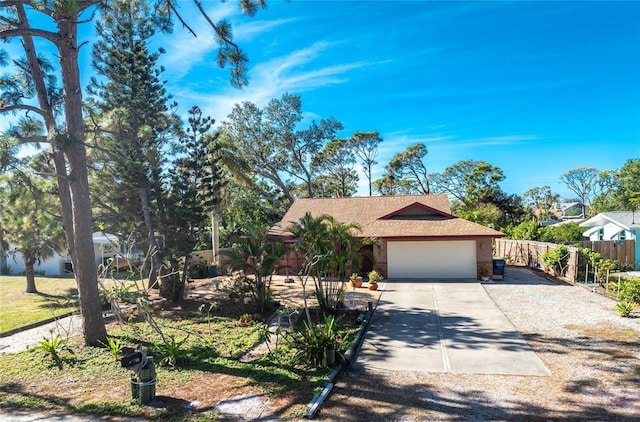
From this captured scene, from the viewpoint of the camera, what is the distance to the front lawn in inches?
494

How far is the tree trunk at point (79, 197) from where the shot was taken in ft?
30.4

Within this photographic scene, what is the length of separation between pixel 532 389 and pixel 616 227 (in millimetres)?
23980

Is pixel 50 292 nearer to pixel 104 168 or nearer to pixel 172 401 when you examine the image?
pixel 104 168

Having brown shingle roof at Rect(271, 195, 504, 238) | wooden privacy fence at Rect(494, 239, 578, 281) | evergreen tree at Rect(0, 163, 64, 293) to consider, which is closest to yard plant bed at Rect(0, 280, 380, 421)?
evergreen tree at Rect(0, 163, 64, 293)

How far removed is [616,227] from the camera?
24.9m

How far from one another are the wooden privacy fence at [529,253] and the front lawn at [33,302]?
18784 mm

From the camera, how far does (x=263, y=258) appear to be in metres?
12.6

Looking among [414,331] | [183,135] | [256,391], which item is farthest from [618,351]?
[183,135]

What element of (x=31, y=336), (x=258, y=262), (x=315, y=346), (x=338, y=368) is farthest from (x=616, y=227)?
(x=31, y=336)

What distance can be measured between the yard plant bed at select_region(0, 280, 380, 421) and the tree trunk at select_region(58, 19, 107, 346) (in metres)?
0.76

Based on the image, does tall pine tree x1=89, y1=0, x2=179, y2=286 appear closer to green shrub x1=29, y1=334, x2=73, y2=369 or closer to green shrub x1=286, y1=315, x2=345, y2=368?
green shrub x1=29, y1=334, x2=73, y2=369

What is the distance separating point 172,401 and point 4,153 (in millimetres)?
6631

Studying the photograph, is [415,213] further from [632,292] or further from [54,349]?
[54,349]

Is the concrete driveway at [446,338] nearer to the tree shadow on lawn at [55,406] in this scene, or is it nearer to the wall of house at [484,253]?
the wall of house at [484,253]
